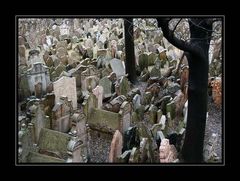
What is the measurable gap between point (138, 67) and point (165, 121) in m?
4.23

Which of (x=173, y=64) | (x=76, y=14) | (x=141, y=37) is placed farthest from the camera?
(x=141, y=37)

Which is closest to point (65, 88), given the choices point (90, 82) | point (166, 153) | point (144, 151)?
point (90, 82)

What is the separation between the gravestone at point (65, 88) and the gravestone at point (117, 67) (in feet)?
8.05

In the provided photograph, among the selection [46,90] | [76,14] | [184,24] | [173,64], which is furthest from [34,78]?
[184,24]

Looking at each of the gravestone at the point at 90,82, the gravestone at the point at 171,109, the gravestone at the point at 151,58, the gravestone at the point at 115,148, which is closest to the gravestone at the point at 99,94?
the gravestone at the point at 90,82

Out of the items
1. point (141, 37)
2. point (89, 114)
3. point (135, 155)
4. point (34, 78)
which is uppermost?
point (141, 37)

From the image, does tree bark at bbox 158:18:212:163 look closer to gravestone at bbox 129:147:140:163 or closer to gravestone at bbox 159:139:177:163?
gravestone at bbox 159:139:177:163

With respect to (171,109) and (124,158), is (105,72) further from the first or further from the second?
(124,158)

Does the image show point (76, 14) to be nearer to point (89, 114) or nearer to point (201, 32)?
point (201, 32)

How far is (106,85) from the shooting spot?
945cm

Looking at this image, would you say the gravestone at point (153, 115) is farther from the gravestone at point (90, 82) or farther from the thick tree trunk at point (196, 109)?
the gravestone at point (90, 82)

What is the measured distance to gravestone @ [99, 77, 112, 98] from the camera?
9341 millimetres

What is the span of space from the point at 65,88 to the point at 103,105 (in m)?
0.84

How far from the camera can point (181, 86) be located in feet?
31.8
